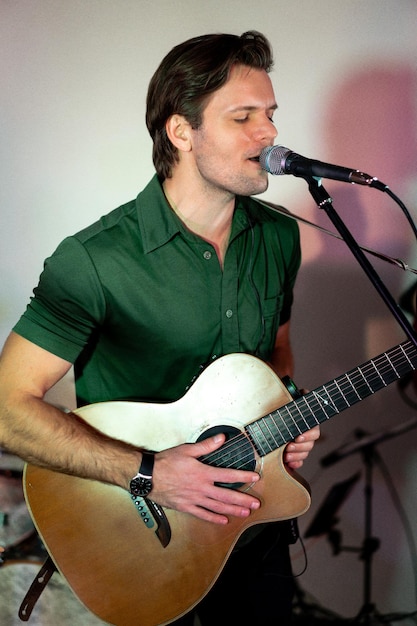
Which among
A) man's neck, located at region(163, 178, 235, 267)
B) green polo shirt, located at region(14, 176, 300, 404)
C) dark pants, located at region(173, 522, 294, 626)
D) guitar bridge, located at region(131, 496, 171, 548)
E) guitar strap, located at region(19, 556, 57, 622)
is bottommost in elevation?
dark pants, located at region(173, 522, 294, 626)

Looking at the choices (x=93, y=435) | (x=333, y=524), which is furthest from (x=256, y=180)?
(x=333, y=524)

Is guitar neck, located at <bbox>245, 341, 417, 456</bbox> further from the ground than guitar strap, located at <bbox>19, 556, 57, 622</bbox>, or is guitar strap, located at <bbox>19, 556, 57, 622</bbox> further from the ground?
guitar neck, located at <bbox>245, 341, 417, 456</bbox>

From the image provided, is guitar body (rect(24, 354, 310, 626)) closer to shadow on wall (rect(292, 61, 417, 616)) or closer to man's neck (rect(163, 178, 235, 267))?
man's neck (rect(163, 178, 235, 267))

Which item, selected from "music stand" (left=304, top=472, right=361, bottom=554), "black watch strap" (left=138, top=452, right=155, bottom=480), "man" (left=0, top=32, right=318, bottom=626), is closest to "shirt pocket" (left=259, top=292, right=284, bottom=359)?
"man" (left=0, top=32, right=318, bottom=626)

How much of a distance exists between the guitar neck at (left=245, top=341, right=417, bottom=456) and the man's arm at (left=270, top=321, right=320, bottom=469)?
40 mm

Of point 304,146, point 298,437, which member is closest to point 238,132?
point 304,146

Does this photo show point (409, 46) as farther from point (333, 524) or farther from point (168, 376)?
point (333, 524)

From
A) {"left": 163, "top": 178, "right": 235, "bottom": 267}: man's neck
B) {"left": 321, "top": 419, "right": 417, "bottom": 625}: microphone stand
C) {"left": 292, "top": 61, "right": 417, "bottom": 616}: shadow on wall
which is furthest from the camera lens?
{"left": 321, "top": 419, "right": 417, "bottom": 625}: microphone stand

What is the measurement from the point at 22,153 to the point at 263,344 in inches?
37.8

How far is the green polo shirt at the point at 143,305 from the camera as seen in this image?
1.79 m

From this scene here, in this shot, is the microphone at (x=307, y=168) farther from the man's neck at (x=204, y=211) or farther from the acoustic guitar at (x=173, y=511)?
the acoustic guitar at (x=173, y=511)

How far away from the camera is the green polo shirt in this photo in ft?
5.87

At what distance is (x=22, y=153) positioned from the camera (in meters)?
2.20

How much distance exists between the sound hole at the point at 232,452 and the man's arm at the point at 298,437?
0.34 feet
